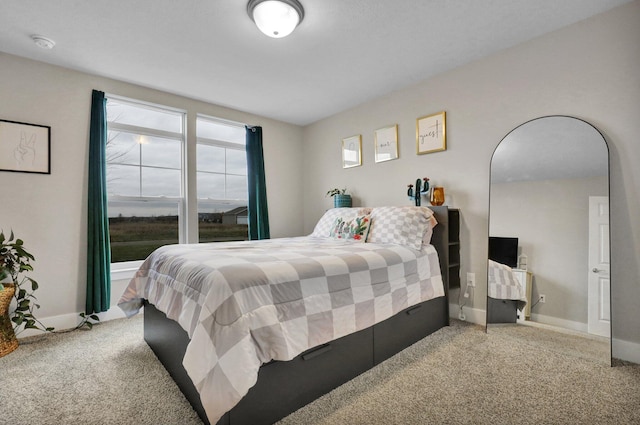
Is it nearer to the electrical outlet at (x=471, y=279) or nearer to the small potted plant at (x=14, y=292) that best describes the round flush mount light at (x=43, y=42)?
the small potted plant at (x=14, y=292)

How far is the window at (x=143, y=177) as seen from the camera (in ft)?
10.8

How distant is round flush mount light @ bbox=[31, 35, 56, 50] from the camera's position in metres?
2.38

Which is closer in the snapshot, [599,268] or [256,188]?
[599,268]

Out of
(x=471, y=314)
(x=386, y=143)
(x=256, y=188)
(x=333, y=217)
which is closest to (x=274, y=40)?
(x=386, y=143)

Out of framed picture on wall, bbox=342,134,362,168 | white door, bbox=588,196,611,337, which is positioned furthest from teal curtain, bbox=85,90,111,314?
white door, bbox=588,196,611,337

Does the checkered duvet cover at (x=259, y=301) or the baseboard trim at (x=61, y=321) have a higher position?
the checkered duvet cover at (x=259, y=301)

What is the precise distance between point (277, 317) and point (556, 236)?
7.37 feet

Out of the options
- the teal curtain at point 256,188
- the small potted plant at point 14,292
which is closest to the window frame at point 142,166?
the small potted plant at point 14,292

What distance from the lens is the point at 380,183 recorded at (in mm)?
3656

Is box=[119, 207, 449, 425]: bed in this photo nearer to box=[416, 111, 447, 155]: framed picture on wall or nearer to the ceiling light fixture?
box=[416, 111, 447, 155]: framed picture on wall

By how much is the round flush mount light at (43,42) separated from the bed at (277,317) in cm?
199

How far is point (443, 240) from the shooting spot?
273 centimetres

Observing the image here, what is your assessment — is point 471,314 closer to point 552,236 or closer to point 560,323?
point 560,323

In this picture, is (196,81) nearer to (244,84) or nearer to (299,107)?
(244,84)
